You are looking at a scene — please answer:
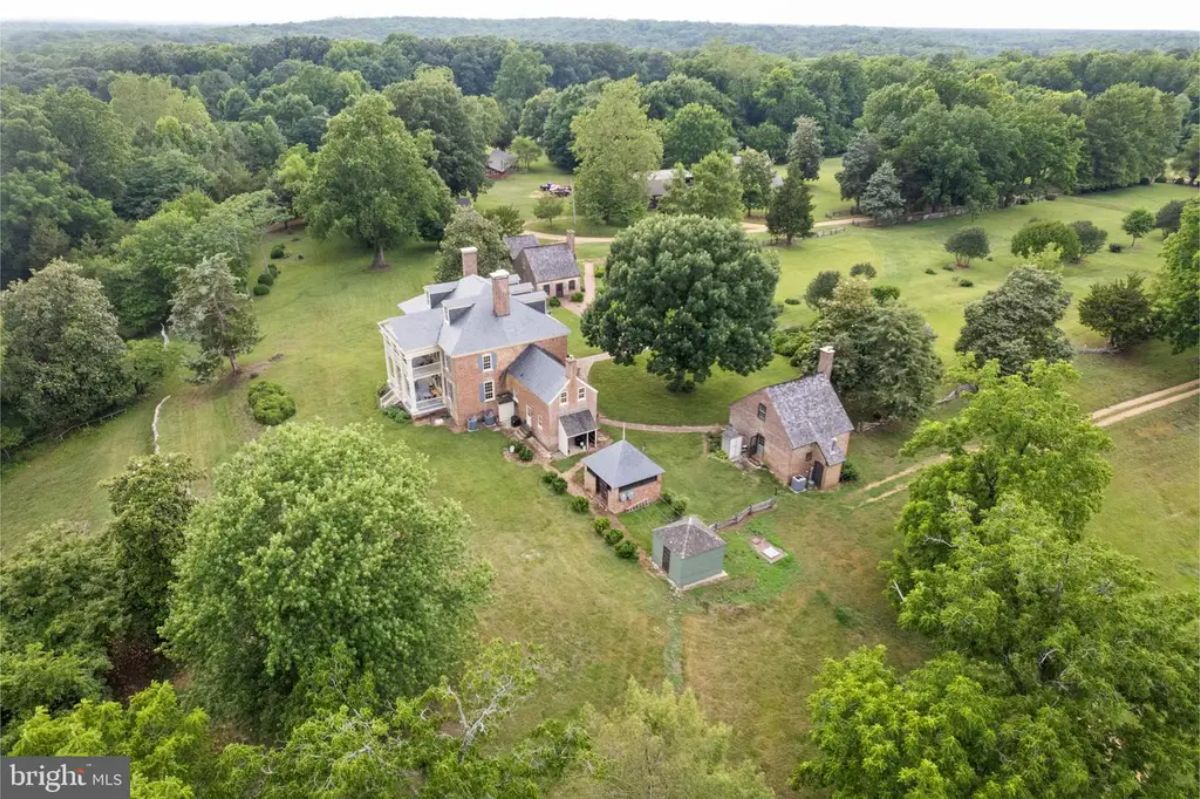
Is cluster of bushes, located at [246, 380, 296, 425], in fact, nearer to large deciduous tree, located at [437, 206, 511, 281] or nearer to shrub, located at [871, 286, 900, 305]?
large deciduous tree, located at [437, 206, 511, 281]

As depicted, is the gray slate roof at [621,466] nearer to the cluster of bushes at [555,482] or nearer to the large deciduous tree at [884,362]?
the cluster of bushes at [555,482]

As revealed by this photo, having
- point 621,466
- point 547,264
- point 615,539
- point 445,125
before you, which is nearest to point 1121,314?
point 621,466

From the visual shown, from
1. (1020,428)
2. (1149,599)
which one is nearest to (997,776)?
(1149,599)

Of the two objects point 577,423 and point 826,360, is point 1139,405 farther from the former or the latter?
point 577,423

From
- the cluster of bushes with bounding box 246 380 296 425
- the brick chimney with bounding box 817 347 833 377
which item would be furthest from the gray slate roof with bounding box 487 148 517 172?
the brick chimney with bounding box 817 347 833 377

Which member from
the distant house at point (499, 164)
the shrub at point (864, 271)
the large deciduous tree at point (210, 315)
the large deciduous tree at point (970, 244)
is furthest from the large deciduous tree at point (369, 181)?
the large deciduous tree at point (970, 244)
